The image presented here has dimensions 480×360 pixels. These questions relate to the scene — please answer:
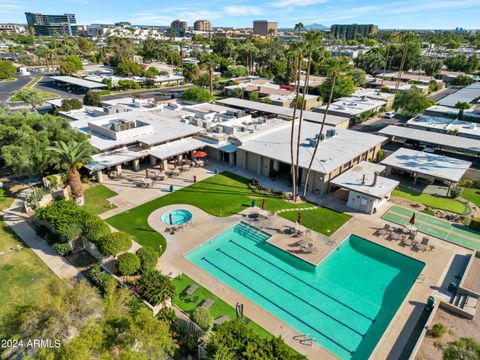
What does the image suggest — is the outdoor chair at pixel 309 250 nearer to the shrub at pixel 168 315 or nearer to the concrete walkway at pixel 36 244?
the shrub at pixel 168 315

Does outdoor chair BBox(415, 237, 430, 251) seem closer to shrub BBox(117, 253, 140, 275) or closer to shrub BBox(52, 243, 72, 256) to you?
shrub BBox(117, 253, 140, 275)

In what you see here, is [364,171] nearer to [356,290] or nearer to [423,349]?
[356,290]

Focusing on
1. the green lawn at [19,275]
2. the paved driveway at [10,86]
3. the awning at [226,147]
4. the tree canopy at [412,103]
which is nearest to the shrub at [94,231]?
the green lawn at [19,275]

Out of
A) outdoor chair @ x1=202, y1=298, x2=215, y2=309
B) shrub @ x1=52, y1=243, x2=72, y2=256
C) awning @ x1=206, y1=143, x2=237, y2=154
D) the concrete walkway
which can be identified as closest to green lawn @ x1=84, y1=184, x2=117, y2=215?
the concrete walkway

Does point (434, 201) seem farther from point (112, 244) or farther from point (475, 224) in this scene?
point (112, 244)

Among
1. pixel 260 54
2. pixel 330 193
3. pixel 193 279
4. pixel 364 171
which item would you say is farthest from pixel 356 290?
pixel 260 54

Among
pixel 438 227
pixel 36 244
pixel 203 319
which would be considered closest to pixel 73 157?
pixel 36 244
